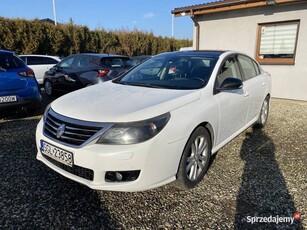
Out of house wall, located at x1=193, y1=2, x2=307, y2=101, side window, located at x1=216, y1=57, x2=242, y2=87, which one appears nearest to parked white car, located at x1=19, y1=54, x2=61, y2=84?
house wall, located at x1=193, y1=2, x2=307, y2=101

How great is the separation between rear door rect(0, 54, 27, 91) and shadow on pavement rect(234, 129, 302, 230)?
4.29 metres

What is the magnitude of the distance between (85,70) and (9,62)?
2.08 meters

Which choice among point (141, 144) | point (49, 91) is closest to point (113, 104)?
point (141, 144)

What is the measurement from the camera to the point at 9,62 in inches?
197

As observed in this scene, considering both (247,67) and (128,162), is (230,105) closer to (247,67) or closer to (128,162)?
(247,67)

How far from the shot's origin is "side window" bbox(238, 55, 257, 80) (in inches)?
161

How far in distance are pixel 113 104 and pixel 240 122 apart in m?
2.10

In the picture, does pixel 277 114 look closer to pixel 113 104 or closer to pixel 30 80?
pixel 113 104

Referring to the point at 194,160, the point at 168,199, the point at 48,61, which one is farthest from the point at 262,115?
the point at 48,61

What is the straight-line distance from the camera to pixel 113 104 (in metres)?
2.57

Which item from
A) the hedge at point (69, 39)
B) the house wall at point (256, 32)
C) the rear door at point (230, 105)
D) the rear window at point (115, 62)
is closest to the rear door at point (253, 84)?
the rear door at point (230, 105)

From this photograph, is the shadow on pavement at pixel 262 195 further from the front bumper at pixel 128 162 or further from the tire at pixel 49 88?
the tire at pixel 49 88

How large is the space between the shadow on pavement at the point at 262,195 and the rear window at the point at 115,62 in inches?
174

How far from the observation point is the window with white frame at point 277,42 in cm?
783
